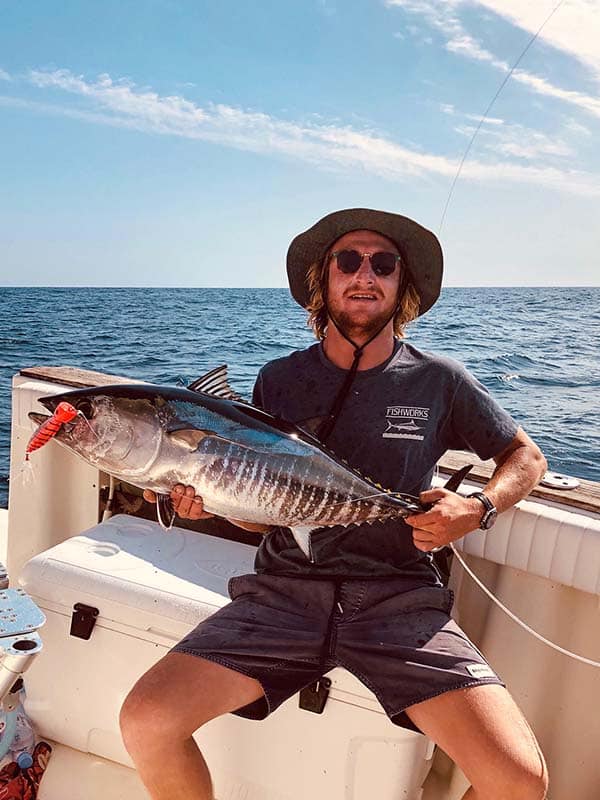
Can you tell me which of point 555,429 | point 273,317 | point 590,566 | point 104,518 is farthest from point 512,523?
point 273,317

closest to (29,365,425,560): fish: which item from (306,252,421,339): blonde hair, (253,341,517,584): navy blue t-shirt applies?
(253,341,517,584): navy blue t-shirt

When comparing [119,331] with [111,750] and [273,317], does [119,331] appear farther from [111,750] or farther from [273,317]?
[111,750]

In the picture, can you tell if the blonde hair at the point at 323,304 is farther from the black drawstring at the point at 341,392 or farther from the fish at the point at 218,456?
the fish at the point at 218,456

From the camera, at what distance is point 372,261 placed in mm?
2604

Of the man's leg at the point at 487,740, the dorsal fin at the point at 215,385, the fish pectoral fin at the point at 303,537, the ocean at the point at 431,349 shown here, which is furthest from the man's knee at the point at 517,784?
the ocean at the point at 431,349

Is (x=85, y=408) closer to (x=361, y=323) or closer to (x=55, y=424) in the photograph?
(x=55, y=424)

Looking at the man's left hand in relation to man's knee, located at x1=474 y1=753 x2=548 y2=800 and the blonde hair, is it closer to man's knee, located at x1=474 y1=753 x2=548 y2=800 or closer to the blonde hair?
man's knee, located at x1=474 y1=753 x2=548 y2=800

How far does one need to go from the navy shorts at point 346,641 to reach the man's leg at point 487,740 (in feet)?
0.12

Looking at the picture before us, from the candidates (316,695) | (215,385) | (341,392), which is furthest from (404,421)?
(316,695)

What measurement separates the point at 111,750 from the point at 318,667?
112 cm

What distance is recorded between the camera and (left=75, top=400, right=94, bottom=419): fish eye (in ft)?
6.72

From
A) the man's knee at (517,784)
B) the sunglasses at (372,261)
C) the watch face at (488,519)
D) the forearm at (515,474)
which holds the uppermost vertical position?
the sunglasses at (372,261)

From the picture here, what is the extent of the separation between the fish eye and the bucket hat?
122 cm

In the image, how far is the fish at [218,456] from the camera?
205cm
